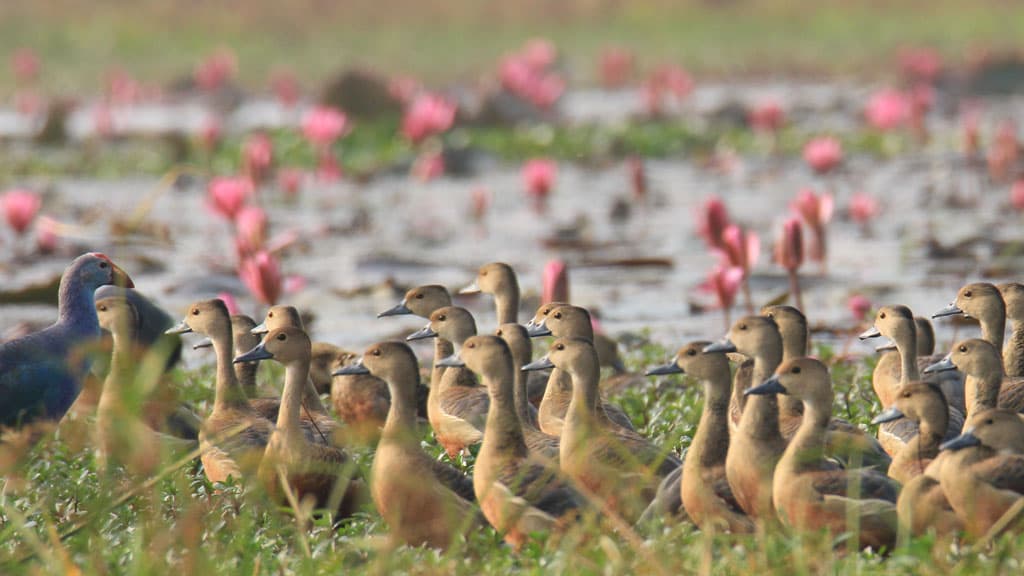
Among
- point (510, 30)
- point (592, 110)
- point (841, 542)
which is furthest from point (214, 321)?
point (510, 30)

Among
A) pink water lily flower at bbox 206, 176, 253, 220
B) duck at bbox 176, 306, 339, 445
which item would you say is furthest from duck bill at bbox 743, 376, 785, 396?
pink water lily flower at bbox 206, 176, 253, 220

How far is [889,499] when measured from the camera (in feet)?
13.5

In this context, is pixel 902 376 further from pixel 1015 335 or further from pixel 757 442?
pixel 757 442

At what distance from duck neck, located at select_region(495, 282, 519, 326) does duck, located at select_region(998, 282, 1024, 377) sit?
1.71 metres

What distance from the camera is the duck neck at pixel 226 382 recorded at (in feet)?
17.1

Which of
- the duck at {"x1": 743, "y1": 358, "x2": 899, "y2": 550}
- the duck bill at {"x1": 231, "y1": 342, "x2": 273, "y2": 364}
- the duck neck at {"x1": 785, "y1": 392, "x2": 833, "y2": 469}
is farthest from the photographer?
the duck bill at {"x1": 231, "y1": 342, "x2": 273, "y2": 364}

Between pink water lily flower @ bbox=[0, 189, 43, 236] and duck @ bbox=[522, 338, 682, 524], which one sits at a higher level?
pink water lily flower @ bbox=[0, 189, 43, 236]

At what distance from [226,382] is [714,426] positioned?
1.66 metres

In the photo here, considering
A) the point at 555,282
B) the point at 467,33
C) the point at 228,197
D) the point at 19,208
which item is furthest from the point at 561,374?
the point at 467,33

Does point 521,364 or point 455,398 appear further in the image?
point 455,398

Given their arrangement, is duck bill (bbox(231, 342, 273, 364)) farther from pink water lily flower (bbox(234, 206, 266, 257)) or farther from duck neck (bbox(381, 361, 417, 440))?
pink water lily flower (bbox(234, 206, 266, 257))

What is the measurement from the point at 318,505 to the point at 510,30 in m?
26.9

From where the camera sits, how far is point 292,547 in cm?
446

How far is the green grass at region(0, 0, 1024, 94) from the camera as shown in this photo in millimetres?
26344
